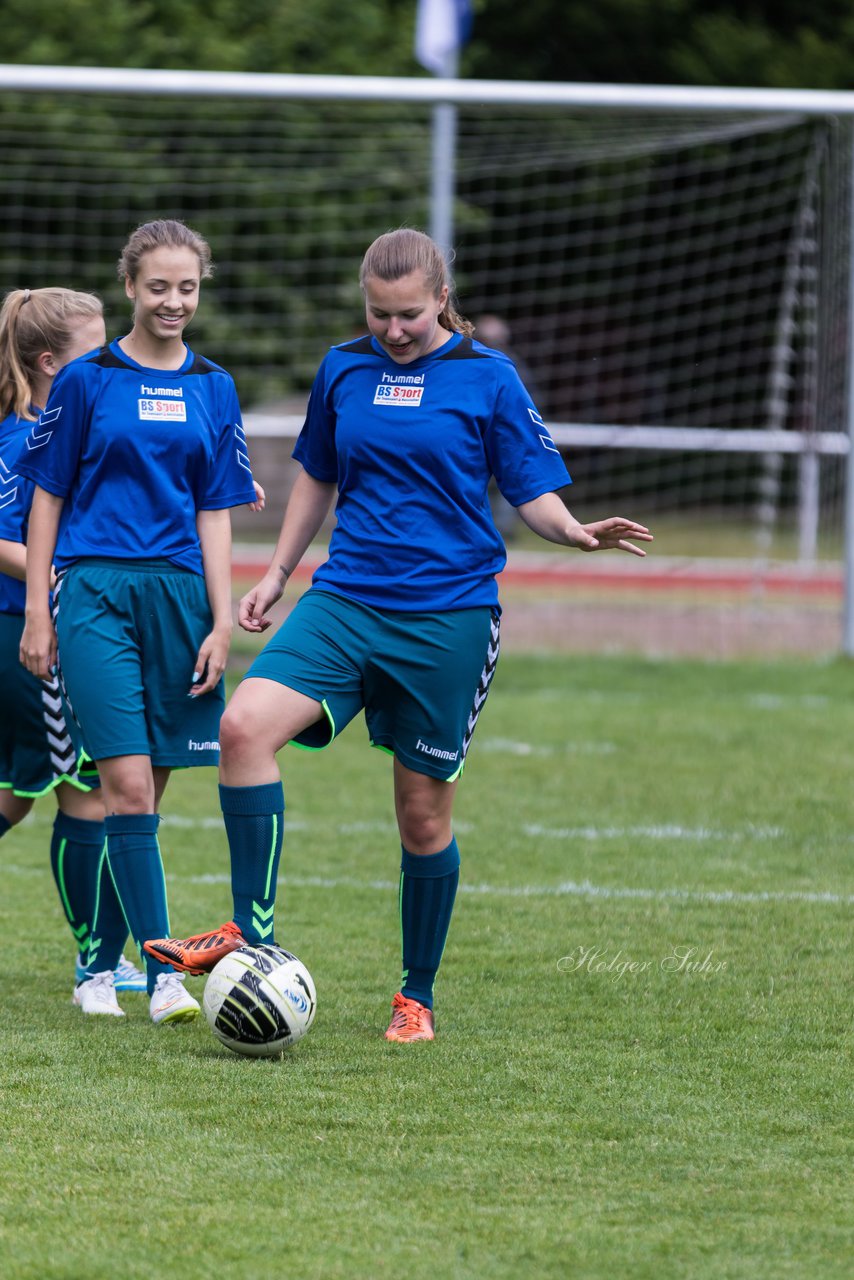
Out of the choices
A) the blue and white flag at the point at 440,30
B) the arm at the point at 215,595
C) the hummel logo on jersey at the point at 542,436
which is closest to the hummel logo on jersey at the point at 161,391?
the arm at the point at 215,595

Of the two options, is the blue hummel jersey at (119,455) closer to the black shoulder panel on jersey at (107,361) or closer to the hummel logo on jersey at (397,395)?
the black shoulder panel on jersey at (107,361)

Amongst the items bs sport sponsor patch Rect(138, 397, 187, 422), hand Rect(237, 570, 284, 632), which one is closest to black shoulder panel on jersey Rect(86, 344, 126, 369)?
bs sport sponsor patch Rect(138, 397, 187, 422)

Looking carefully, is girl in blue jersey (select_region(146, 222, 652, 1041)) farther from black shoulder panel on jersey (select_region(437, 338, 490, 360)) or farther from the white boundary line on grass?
the white boundary line on grass

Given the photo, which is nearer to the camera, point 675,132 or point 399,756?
point 399,756

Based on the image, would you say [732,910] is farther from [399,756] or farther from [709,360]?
[709,360]

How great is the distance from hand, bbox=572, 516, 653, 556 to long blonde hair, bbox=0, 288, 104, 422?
1.49m

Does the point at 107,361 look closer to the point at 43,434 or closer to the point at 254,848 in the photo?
the point at 43,434

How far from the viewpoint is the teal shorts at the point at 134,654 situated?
14.5ft

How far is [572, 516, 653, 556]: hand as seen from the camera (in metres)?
4.17

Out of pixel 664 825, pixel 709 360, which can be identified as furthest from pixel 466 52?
pixel 664 825

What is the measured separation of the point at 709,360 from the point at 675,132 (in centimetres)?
358

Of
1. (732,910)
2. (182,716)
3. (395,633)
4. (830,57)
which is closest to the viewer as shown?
(395,633)

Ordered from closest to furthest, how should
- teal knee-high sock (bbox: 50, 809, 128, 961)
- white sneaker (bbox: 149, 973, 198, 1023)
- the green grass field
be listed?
the green grass field → white sneaker (bbox: 149, 973, 198, 1023) → teal knee-high sock (bbox: 50, 809, 128, 961)

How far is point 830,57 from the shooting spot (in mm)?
27047
